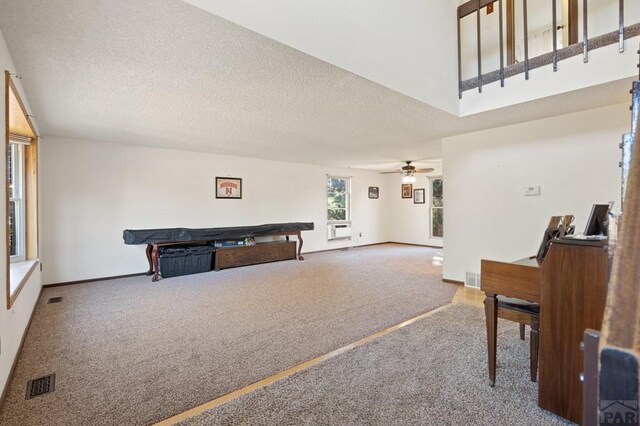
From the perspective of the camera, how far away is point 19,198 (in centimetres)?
384

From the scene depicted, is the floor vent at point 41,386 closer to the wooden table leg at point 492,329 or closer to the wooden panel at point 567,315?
the wooden table leg at point 492,329

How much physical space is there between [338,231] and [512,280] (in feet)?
21.2

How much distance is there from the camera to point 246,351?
250cm

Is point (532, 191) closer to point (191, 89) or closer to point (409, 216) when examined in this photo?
point (191, 89)

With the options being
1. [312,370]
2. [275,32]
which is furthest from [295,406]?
[275,32]

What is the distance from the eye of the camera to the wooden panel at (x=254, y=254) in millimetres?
5712

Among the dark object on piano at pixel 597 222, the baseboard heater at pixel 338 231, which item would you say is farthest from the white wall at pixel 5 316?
the baseboard heater at pixel 338 231

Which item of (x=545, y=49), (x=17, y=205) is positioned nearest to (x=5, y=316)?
(x=17, y=205)

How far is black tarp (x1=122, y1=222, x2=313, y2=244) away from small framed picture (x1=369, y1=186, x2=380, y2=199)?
3.34 m

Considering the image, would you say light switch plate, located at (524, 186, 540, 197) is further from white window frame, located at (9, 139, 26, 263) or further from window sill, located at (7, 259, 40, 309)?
white window frame, located at (9, 139, 26, 263)

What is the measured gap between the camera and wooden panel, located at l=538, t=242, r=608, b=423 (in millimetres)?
1569

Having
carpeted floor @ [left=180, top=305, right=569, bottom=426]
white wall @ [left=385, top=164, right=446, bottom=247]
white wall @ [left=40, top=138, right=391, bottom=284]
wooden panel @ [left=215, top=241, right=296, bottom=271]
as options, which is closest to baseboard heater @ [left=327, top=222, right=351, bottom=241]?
white wall @ [left=40, top=138, right=391, bottom=284]

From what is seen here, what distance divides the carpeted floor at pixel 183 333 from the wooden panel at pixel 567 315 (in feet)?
4.60

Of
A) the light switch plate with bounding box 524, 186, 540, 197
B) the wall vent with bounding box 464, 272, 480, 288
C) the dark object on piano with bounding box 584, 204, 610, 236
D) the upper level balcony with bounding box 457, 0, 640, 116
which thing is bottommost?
the wall vent with bounding box 464, 272, 480, 288
